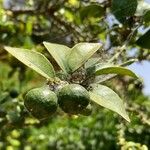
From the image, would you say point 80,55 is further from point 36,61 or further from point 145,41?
point 145,41

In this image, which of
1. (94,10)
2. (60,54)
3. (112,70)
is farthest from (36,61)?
(94,10)

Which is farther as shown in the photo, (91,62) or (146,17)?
(146,17)

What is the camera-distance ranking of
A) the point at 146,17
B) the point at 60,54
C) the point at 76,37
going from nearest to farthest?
the point at 60,54 → the point at 146,17 → the point at 76,37

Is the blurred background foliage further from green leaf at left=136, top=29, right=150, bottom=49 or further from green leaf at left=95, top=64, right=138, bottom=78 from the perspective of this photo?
green leaf at left=95, top=64, right=138, bottom=78

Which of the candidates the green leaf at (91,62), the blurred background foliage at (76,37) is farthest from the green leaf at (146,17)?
the green leaf at (91,62)

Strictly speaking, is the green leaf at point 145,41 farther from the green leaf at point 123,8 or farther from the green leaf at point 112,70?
the green leaf at point 112,70

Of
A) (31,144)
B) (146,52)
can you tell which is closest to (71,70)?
(146,52)
